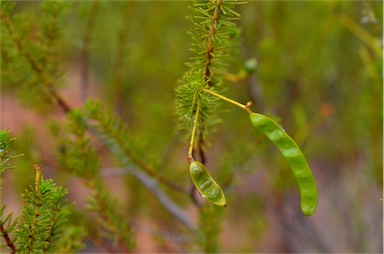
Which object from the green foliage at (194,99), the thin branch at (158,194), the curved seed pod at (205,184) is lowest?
the thin branch at (158,194)

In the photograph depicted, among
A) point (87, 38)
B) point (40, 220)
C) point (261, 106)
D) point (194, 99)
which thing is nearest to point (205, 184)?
point (194, 99)

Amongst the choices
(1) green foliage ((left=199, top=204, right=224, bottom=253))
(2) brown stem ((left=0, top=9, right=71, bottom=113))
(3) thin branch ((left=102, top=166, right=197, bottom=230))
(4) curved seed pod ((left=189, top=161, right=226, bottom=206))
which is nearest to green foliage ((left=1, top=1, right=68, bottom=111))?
(2) brown stem ((left=0, top=9, right=71, bottom=113))

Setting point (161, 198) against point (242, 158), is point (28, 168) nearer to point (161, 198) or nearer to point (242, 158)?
point (161, 198)

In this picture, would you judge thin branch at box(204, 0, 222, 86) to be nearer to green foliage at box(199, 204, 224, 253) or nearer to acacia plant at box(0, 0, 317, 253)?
acacia plant at box(0, 0, 317, 253)

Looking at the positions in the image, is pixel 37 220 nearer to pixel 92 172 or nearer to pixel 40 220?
pixel 40 220

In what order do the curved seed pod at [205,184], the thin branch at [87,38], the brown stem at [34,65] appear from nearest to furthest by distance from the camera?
the curved seed pod at [205,184] < the brown stem at [34,65] < the thin branch at [87,38]

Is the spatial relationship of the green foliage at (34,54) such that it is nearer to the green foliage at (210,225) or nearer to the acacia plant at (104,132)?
the acacia plant at (104,132)

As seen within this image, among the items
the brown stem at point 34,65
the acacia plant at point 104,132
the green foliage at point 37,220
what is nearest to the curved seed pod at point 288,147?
the acacia plant at point 104,132

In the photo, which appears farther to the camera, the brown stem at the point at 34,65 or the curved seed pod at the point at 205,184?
the brown stem at the point at 34,65

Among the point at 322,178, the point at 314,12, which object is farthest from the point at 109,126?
the point at 322,178
